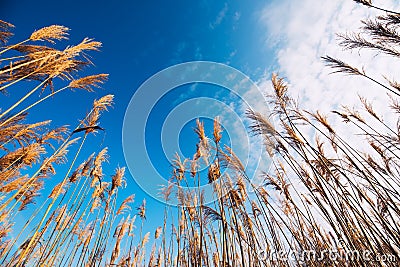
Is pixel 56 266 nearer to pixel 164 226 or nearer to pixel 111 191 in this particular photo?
pixel 111 191

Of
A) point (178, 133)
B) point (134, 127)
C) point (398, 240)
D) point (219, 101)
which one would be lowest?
point (398, 240)

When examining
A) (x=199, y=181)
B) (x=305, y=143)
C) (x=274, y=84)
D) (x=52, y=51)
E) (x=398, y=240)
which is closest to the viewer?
(x=398, y=240)

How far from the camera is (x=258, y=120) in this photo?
3.53 meters

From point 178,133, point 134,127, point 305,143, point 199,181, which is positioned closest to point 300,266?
point 305,143

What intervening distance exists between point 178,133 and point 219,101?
222 centimetres

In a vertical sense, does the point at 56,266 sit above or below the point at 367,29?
below

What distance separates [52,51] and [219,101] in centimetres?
639

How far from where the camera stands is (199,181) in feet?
13.7

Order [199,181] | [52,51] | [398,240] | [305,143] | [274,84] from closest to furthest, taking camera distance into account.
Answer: [398,240] → [52,51] → [305,143] → [274,84] → [199,181]

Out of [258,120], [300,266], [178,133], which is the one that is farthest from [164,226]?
[258,120]

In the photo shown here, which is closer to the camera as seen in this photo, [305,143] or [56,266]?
[305,143]

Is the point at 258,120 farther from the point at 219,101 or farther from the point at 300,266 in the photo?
the point at 219,101

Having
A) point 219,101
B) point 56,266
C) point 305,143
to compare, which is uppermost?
point 219,101

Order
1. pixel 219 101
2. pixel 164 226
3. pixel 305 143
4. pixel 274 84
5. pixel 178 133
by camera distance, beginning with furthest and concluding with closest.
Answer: pixel 219 101 < pixel 178 133 < pixel 164 226 < pixel 274 84 < pixel 305 143
